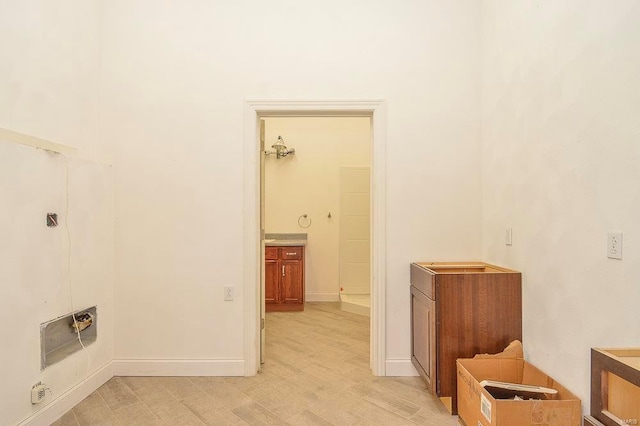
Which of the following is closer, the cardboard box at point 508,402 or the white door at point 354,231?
the cardboard box at point 508,402

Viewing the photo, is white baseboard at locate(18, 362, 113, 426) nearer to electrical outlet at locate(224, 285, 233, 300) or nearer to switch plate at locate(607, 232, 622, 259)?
electrical outlet at locate(224, 285, 233, 300)

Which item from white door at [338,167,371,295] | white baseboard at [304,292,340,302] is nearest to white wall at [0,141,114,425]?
white baseboard at [304,292,340,302]

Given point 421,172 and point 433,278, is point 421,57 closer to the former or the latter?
point 421,172

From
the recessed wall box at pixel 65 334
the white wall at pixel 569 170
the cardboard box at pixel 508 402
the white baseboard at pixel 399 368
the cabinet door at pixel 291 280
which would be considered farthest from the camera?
the cabinet door at pixel 291 280

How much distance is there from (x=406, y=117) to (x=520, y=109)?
0.82m

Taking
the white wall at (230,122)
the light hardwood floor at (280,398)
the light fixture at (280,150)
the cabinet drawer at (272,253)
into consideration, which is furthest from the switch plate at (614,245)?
the light fixture at (280,150)

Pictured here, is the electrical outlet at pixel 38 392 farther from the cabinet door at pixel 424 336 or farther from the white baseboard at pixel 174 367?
the cabinet door at pixel 424 336

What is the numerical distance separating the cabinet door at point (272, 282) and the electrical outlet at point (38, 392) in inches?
105

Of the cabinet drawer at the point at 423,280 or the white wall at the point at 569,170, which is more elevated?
the white wall at the point at 569,170

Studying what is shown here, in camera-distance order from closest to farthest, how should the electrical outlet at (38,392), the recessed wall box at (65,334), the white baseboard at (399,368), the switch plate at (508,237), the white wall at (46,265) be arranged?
1. the white wall at (46,265)
2. the electrical outlet at (38,392)
3. the recessed wall box at (65,334)
4. the switch plate at (508,237)
5. the white baseboard at (399,368)

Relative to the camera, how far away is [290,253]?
4.43m

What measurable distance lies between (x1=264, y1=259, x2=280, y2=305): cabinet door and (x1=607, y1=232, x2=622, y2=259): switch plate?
3645 millimetres

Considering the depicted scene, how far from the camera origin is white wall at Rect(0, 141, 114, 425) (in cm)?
175

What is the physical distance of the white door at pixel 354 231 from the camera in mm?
4793
